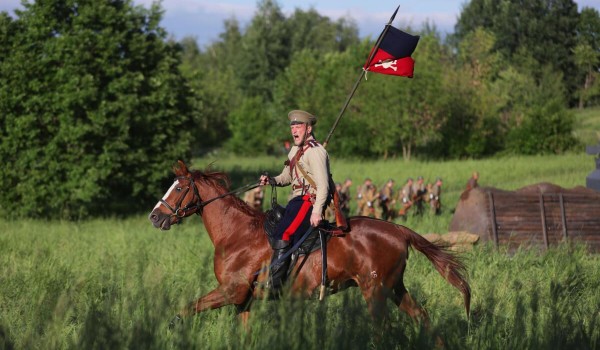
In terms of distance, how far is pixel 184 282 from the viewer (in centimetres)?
1077

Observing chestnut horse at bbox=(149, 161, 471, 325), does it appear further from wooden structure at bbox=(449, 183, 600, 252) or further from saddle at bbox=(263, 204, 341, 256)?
wooden structure at bbox=(449, 183, 600, 252)

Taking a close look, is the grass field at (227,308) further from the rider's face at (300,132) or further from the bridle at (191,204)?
the rider's face at (300,132)

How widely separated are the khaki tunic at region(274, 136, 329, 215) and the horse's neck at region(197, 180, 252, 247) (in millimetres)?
634

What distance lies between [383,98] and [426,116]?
9.49 ft

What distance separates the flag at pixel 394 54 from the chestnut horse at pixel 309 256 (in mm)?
2352

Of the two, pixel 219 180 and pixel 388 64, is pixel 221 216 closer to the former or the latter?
pixel 219 180

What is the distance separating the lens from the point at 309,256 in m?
7.99

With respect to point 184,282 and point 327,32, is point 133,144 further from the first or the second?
point 327,32

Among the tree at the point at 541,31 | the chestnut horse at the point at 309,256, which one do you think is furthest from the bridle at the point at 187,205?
the tree at the point at 541,31

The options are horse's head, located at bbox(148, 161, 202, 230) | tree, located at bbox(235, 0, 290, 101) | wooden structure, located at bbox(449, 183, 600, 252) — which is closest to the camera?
horse's head, located at bbox(148, 161, 202, 230)

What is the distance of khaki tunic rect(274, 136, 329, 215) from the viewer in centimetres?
790

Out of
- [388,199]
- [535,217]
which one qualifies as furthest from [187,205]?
[388,199]

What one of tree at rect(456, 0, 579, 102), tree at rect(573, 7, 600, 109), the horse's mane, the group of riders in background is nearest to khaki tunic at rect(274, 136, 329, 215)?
the horse's mane

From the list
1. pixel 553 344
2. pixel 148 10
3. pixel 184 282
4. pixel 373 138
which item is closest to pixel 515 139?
pixel 373 138
